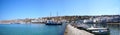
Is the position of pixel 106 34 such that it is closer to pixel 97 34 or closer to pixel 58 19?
Result: pixel 97 34

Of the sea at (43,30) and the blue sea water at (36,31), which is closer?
the sea at (43,30)

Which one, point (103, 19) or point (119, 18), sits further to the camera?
point (103, 19)

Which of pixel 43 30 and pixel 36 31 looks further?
pixel 43 30

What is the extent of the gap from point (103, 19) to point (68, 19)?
750cm

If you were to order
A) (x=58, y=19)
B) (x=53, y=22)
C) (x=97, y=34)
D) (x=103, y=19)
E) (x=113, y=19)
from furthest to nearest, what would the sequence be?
1. (x=58, y=19)
2. (x=53, y=22)
3. (x=103, y=19)
4. (x=113, y=19)
5. (x=97, y=34)

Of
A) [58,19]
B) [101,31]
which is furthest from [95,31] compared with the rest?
[58,19]

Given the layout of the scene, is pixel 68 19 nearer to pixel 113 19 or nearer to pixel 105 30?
pixel 113 19

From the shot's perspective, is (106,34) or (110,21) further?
(110,21)

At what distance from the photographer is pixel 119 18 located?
2605 cm

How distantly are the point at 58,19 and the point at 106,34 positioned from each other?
2644 centimetres

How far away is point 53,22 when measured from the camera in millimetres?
32375

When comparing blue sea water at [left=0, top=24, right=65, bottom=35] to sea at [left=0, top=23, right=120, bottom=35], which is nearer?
sea at [left=0, top=23, right=120, bottom=35]

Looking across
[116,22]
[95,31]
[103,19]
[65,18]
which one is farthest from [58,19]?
[95,31]

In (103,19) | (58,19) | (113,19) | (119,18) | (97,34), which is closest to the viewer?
(97,34)
